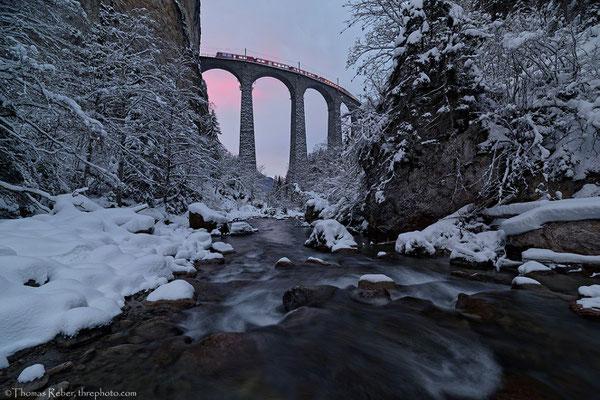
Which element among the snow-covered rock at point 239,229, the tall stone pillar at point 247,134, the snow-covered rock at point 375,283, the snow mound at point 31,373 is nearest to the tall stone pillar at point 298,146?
the tall stone pillar at point 247,134

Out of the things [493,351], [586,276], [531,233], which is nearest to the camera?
[493,351]

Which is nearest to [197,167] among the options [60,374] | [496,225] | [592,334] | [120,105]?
[120,105]

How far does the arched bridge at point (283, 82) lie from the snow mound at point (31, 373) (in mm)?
27029

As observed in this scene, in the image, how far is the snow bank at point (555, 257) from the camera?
377 cm

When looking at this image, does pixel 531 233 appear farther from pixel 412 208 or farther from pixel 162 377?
pixel 162 377

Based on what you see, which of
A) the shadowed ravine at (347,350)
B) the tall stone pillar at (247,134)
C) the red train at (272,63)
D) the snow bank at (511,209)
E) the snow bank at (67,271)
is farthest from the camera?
the red train at (272,63)

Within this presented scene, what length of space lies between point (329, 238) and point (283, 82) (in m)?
32.6

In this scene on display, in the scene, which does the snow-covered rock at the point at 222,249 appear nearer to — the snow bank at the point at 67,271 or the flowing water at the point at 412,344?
the snow bank at the point at 67,271

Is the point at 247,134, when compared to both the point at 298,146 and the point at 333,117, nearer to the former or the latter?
the point at 298,146

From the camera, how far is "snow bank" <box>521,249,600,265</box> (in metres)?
3.77

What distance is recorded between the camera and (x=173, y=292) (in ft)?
10.6

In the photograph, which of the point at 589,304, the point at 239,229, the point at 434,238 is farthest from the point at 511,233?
the point at 239,229

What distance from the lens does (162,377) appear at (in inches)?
72.5

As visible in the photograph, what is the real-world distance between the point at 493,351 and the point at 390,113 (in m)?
6.97
